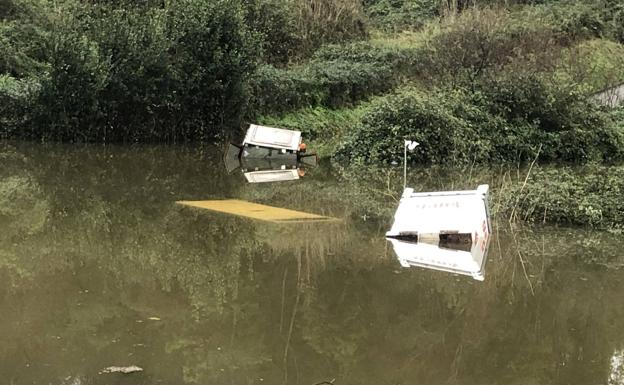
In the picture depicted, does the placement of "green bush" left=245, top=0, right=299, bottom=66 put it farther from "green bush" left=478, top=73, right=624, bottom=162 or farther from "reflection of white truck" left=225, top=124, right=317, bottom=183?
"green bush" left=478, top=73, right=624, bottom=162

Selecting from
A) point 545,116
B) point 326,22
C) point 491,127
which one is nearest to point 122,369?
point 491,127

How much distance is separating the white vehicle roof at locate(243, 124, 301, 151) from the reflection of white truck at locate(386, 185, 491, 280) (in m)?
8.82

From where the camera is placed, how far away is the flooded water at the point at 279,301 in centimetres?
560

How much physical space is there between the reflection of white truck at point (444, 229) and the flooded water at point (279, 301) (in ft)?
A: 0.98

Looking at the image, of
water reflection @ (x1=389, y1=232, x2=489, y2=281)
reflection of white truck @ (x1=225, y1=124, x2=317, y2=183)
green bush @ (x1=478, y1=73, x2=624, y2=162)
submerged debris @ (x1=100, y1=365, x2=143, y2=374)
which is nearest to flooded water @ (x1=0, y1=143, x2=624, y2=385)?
submerged debris @ (x1=100, y1=365, x2=143, y2=374)

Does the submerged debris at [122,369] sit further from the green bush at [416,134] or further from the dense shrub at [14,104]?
the dense shrub at [14,104]

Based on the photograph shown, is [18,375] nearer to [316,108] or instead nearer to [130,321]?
[130,321]

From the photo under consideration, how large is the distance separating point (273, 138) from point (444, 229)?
32.8 ft

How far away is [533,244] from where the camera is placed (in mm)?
9992

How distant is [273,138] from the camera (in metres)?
18.7

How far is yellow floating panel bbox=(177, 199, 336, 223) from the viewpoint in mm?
11016

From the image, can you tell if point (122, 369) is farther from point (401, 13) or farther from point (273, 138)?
point (401, 13)

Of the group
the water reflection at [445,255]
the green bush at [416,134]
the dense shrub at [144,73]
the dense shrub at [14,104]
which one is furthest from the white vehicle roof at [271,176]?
the dense shrub at [14,104]

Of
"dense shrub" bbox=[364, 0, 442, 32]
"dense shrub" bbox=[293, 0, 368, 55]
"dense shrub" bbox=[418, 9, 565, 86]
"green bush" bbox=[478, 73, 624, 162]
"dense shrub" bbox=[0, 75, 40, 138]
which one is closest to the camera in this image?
"dense shrub" bbox=[0, 75, 40, 138]
